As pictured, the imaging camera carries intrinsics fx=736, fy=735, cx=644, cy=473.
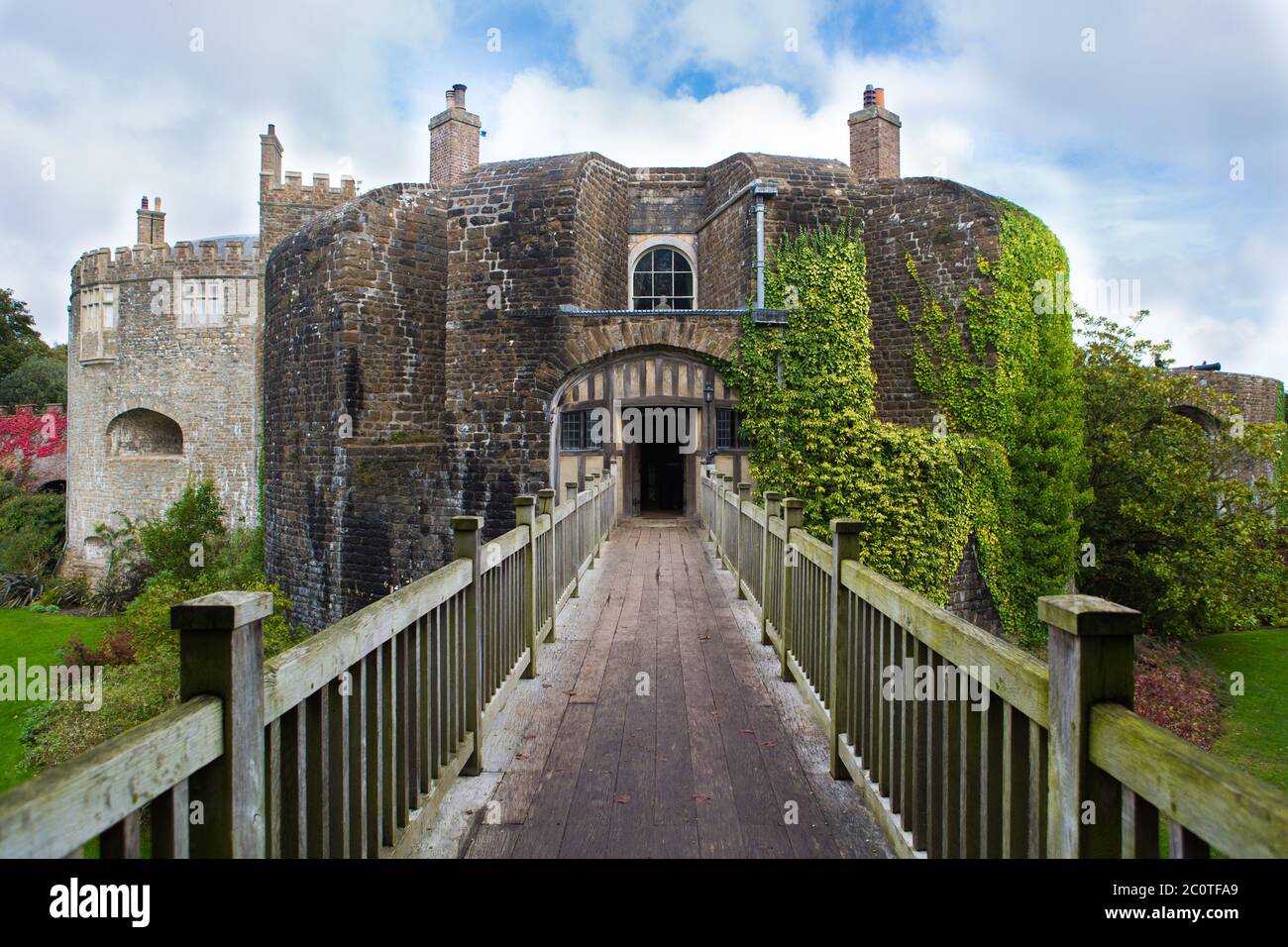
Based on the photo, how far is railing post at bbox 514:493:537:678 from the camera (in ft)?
15.5

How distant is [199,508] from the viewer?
21781 millimetres

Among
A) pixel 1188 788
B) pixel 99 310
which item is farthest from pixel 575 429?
pixel 99 310

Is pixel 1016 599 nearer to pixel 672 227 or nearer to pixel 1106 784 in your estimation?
pixel 672 227

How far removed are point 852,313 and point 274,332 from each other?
489 inches

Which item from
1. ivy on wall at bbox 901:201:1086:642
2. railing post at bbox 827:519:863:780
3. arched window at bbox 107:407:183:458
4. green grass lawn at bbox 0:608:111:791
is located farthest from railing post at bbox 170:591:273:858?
arched window at bbox 107:407:183:458

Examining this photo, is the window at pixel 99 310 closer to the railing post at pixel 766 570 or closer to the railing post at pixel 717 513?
the railing post at pixel 717 513

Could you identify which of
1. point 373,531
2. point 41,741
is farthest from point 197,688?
point 373,531

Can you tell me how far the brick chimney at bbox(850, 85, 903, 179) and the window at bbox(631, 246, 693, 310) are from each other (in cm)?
482

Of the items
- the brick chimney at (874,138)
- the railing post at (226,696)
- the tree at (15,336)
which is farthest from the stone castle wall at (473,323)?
the tree at (15,336)

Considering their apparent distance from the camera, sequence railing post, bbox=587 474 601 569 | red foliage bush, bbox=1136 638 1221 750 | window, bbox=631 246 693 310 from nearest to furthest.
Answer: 1. railing post, bbox=587 474 601 569
2. red foliage bush, bbox=1136 638 1221 750
3. window, bbox=631 246 693 310

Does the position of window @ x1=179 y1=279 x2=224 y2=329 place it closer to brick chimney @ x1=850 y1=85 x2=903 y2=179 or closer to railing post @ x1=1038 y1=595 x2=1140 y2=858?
brick chimney @ x1=850 y1=85 x2=903 y2=179

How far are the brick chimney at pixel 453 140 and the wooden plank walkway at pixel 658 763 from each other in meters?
16.2

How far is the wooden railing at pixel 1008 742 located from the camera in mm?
1271

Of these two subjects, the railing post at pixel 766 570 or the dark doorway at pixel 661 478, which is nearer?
the railing post at pixel 766 570
